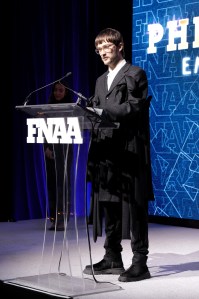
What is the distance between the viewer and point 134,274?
3900 millimetres

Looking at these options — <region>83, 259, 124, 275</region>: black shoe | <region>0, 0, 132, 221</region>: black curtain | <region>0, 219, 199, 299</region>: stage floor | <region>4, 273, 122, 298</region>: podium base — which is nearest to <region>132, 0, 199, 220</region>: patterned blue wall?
<region>0, 219, 199, 299</region>: stage floor

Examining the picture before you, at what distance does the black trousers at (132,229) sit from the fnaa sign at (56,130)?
2.29 ft

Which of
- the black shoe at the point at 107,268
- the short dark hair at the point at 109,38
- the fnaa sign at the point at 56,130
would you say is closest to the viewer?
the fnaa sign at the point at 56,130

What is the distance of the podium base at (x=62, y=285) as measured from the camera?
11.3ft

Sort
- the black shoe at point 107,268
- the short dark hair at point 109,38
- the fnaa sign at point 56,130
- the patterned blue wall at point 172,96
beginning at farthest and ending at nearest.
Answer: the patterned blue wall at point 172,96 < the black shoe at point 107,268 < the short dark hair at point 109,38 < the fnaa sign at point 56,130

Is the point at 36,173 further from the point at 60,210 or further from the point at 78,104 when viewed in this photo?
the point at 78,104

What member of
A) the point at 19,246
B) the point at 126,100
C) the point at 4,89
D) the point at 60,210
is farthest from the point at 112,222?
the point at 4,89

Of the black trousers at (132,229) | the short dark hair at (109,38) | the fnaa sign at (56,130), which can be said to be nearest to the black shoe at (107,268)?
the black trousers at (132,229)

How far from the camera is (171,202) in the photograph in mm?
6891

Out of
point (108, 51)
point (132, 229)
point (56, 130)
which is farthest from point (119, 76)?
point (132, 229)

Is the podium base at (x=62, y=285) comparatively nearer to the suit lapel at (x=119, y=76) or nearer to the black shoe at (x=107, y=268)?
A: the black shoe at (x=107, y=268)

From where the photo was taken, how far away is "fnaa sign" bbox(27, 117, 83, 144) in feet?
11.1

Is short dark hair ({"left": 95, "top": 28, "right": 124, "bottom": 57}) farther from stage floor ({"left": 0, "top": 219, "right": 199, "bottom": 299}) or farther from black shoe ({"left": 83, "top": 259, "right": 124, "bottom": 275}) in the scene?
black shoe ({"left": 83, "top": 259, "right": 124, "bottom": 275})

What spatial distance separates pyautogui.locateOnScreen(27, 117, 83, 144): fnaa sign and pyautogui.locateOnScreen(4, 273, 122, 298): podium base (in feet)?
2.63
